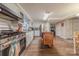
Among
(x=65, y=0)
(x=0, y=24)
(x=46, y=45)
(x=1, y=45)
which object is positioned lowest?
(x=46, y=45)

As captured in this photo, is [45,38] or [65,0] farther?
[45,38]

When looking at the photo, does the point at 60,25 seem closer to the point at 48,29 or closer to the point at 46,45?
the point at 48,29

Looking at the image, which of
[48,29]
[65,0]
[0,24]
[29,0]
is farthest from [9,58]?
[48,29]

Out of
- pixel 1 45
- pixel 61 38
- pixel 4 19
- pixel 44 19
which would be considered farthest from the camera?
pixel 61 38

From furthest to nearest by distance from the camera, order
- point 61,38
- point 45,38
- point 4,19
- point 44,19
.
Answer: point 61,38 → point 44,19 → point 45,38 → point 4,19

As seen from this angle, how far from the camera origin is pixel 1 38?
229 cm

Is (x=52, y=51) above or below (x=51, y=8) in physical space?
below

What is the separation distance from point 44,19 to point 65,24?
2.63m

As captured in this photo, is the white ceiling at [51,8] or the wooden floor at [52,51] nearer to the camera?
the white ceiling at [51,8]

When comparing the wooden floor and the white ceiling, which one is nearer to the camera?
the white ceiling

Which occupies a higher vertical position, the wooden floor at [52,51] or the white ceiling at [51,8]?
the white ceiling at [51,8]

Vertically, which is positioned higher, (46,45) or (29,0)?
Result: (29,0)

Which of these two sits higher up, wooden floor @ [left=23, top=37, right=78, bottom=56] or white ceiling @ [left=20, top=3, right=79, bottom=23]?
white ceiling @ [left=20, top=3, right=79, bottom=23]

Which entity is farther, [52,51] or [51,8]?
[52,51]
